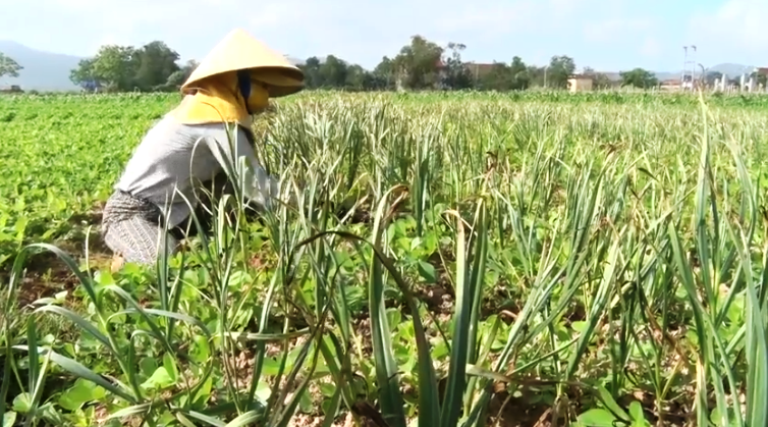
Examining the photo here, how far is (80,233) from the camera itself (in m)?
2.89

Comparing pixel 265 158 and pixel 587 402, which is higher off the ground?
pixel 265 158

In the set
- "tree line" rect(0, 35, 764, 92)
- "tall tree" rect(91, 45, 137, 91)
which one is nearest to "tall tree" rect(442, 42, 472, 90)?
"tree line" rect(0, 35, 764, 92)

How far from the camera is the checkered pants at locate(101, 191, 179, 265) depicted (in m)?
2.45

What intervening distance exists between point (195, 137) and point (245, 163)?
2.02ft

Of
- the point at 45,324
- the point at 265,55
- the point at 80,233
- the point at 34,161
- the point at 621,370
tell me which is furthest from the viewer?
the point at 34,161

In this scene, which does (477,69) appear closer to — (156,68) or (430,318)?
(156,68)

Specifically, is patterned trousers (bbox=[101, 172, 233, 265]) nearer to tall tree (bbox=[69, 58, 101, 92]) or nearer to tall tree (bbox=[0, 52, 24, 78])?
tall tree (bbox=[69, 58, 101, 92])

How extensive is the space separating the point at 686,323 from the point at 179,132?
63.3 inches

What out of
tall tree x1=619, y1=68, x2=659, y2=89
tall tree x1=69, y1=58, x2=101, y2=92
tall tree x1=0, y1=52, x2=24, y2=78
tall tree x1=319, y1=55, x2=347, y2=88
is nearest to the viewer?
tall tree x1=319, y1=55, x2=347, y2=88

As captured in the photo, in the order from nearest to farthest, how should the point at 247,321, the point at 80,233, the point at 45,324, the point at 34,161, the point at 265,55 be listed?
the point at 247,321, the point at 45,324, the point at 265,55, the point at 80,233, the point at 34,161

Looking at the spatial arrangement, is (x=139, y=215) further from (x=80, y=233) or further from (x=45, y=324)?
(x=45, y=324)

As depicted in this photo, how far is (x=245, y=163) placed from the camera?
1.90m

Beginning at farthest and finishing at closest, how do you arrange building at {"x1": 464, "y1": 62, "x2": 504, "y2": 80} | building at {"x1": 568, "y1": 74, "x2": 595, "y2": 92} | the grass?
building at {"x1": 464, "y1": 62, "x2": 504, "y2": 80}
building at {"x1": 568, "y1": 74, "x2": 595, "y2": 92}
the grass

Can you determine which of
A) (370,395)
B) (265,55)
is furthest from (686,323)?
(265,55)
